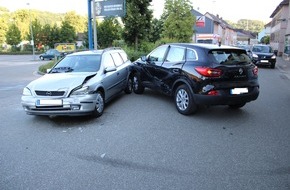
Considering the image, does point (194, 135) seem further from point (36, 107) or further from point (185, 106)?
point (36, 107)

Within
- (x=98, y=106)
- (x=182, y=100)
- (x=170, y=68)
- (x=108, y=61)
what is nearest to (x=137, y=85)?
(x=108, y=61)

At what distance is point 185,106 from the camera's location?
6.52m

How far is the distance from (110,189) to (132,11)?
16.9 m

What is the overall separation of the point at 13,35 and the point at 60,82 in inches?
2280

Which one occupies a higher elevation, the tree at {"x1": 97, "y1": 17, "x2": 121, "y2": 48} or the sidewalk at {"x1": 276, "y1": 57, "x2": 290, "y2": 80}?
the tree at {"x1": 97, "y1": 17, "x2": 121, "y2": 48}

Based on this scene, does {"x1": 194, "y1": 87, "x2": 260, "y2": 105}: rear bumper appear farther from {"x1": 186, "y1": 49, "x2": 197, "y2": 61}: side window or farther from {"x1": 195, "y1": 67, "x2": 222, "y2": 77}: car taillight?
{"x1": 186, "y1": 49, "x2": 197, "y2": 61}: side window

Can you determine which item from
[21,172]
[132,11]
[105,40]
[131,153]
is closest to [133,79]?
[131,153]

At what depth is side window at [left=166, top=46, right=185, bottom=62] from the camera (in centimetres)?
680

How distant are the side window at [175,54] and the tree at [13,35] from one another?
189ft

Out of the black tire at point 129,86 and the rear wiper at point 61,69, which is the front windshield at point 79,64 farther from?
the black tire at point 129,86

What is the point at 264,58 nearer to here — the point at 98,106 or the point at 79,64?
the point at 79,64

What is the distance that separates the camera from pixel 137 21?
61.7ft

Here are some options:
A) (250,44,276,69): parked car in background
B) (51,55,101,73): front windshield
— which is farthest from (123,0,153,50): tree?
(51,55,101,73): front windshield

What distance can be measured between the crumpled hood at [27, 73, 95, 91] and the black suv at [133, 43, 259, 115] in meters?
2.15
